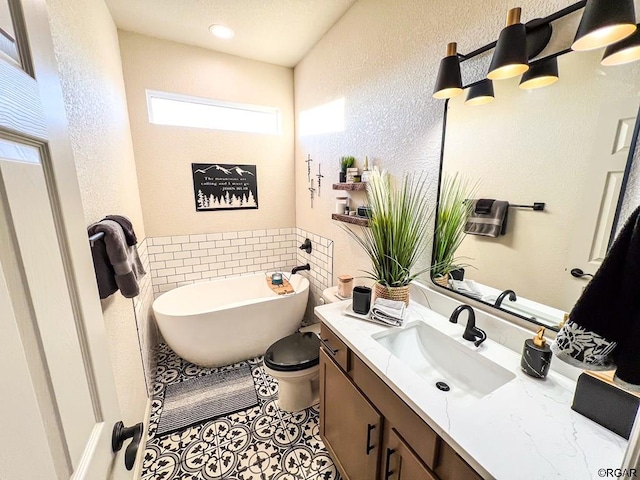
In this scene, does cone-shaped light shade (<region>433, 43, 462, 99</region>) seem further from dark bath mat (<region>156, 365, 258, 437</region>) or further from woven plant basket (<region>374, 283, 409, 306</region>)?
dark bath mat (<region>156, 365, 258, 437</region>)

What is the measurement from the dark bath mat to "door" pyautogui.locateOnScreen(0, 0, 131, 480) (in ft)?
4.78

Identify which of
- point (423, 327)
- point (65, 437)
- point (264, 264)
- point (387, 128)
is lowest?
point (264, 264)

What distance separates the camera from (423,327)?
1307mm

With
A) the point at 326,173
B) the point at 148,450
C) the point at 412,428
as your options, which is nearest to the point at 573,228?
the point at 412,428

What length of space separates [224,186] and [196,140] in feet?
1.67

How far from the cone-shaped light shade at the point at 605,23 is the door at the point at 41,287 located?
133cm

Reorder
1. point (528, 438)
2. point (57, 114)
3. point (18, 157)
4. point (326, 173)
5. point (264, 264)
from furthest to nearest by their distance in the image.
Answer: point (264, 264) < point (326, 173) < point (528, 438) < point (57, 114) < point (18, 157)

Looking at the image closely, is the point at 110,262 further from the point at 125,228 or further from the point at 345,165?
the point at 345,165

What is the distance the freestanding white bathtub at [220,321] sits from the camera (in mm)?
2150

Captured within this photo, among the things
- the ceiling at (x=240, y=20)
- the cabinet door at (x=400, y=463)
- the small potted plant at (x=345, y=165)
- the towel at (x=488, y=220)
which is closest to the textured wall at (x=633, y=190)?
the towel at (x=488, y=220)

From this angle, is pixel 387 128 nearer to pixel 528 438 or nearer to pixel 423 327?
pixel 423 327

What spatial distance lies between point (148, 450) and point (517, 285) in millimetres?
2274

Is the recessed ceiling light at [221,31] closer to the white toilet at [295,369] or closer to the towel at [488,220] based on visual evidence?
the towel at [488,220]

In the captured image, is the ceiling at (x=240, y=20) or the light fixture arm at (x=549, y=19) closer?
the light fixture arm at (x=549, y=19)
